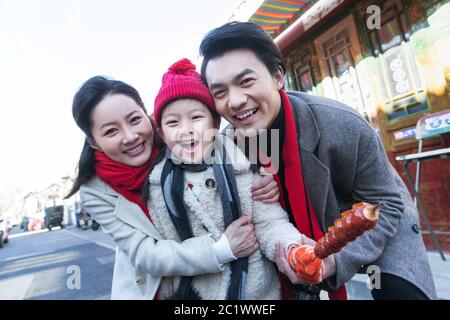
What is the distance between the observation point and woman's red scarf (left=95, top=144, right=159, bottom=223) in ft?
4.16

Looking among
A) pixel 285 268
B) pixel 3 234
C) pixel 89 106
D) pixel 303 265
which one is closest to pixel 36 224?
pixel 3 234

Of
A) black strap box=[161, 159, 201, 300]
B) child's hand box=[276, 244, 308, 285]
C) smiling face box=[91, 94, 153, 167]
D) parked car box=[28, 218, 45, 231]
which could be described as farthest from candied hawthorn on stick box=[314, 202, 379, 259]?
parked car box=[28, 218, 45, 231]

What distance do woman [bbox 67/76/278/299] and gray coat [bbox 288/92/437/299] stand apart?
0.71 ft

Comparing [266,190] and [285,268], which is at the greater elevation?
[266,190]

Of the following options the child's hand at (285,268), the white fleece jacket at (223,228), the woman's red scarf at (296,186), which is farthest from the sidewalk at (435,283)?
the child's hand at (285,268)

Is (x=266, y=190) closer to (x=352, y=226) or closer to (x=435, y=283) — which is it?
(x=352, y=226)

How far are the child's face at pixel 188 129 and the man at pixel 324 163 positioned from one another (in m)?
0.11

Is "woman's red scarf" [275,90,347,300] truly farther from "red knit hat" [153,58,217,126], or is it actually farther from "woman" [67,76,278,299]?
"red knit hat" [153,58,217,126]

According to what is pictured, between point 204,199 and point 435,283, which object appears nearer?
point 204,199

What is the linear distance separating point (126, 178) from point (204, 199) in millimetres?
356

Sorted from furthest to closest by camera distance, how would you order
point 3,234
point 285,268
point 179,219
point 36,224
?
1. point 36,224
2. point 3,234
3. point 179,219
4. point 285,268

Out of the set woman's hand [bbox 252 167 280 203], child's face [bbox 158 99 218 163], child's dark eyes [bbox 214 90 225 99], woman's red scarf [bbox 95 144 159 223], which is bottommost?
woman's hand [bbox 252 167 280 203]

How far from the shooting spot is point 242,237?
112 centimetres
